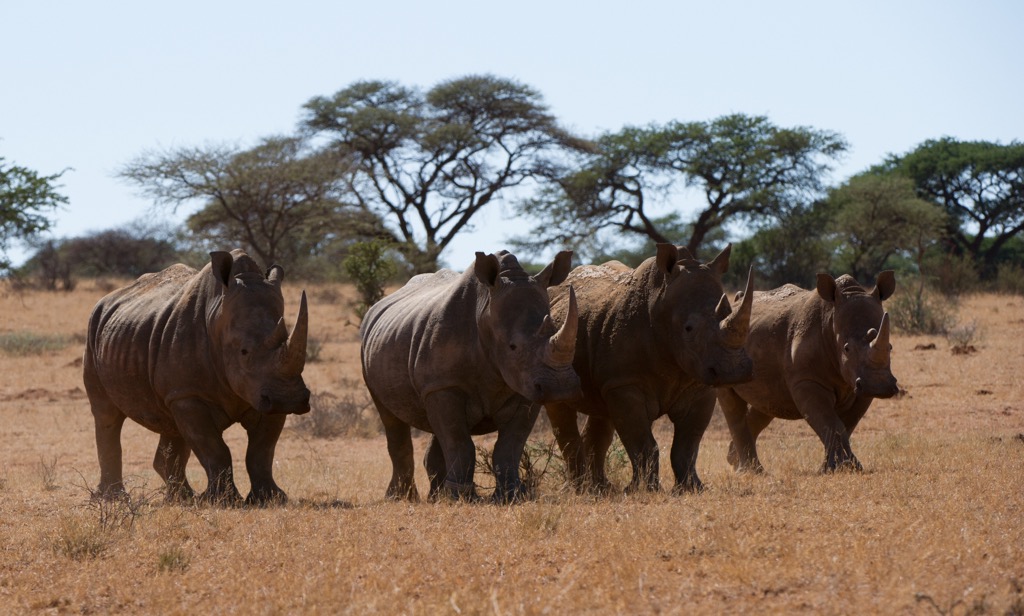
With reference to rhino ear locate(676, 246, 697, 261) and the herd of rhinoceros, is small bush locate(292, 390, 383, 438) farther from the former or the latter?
rhino ear locate(676, 246, 697, 261)

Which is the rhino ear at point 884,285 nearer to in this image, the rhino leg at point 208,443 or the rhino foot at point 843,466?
the rhino foot at point 843,466

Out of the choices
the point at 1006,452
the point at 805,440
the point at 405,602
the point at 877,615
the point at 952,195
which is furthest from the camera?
the point at 952,195

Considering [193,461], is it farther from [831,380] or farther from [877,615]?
[877,615]

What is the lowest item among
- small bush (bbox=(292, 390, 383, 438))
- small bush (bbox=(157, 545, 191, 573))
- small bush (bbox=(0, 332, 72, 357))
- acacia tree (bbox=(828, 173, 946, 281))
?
small bush (bbox=(292, 390, 383, 438))

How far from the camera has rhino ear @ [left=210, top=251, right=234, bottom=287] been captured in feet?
30.7

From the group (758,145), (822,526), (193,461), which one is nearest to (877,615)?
(822,526)

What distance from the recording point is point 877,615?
17.6 ft

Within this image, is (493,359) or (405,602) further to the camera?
(493,359)

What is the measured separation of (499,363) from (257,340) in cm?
172

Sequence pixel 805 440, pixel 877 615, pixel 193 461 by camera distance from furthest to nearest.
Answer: pixel 193 461, pixel 805 440, pixel 877 615

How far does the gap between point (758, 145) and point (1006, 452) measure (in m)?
30.1

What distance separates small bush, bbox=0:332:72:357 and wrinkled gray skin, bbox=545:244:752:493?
1636 centimetres

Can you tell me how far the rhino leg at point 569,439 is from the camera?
9906 mm

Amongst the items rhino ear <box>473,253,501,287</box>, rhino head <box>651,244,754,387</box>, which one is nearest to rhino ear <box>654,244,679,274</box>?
rhino head <box>651,244,754,387</box>
